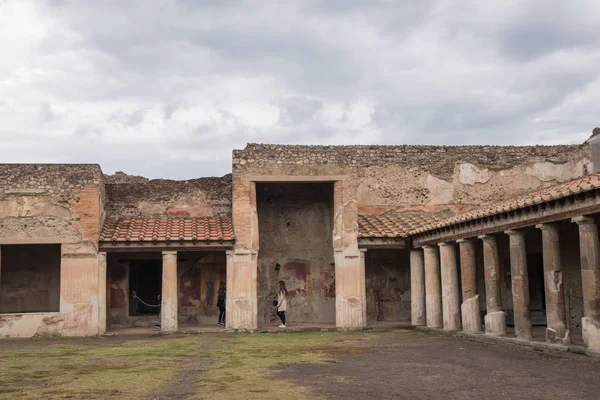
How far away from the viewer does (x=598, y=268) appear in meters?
10.4

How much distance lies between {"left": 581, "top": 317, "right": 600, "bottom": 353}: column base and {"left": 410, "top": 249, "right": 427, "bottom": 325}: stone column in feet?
22.8

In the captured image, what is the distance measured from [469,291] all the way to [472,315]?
0.50m

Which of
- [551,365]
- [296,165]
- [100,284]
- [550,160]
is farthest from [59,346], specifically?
[550,160]

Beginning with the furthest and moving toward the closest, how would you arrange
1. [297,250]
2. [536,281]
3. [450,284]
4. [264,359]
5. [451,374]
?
1. [297,250]
2. [536,281]
3. [450,284]
4. [264,359]
5. [451,374]

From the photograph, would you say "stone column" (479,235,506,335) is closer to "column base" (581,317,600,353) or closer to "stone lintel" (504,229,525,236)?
"stone lintel" (504,229,525,236)

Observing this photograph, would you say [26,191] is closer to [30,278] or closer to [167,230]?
[30,278]

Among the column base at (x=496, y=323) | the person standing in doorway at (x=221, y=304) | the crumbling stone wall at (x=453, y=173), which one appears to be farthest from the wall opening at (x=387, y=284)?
the column base at (x=496, y=323)

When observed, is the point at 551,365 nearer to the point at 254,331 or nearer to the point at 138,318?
the point at 254,331

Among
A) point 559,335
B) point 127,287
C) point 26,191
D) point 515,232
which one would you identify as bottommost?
point 559,335

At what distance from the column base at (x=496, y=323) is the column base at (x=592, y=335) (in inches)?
115

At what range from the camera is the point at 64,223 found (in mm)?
16297

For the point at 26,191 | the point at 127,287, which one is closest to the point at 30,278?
the point at 127,287

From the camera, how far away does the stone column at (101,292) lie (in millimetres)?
16188

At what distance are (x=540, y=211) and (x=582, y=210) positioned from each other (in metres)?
1.21
